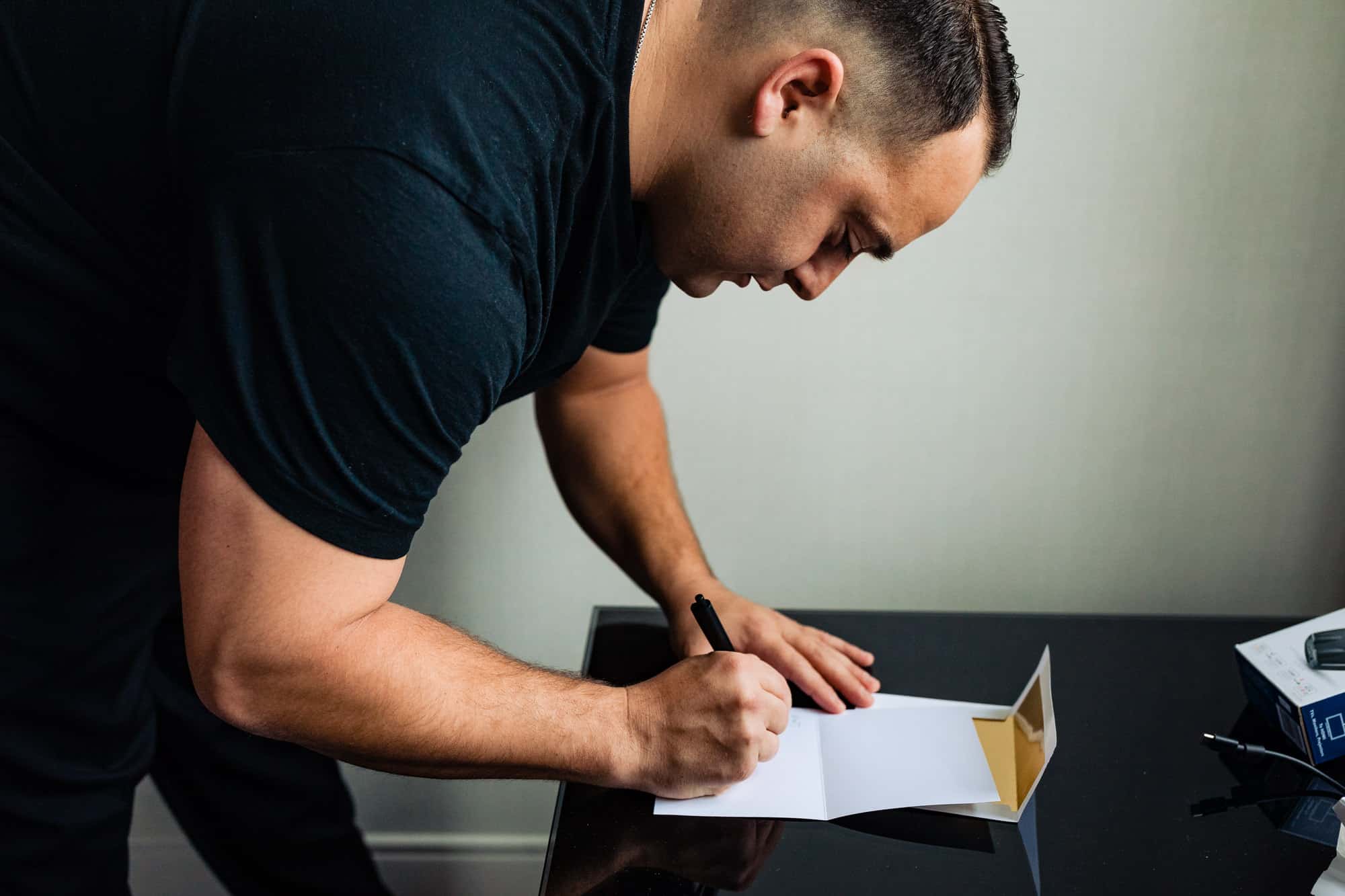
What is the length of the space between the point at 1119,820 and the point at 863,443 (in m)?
0.61

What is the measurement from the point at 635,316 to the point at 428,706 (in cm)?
49

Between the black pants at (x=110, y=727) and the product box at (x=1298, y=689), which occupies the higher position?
the product box at (x=1298, y=689)

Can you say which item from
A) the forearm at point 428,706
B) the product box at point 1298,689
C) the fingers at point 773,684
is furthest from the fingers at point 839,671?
the product box at point 1298,689

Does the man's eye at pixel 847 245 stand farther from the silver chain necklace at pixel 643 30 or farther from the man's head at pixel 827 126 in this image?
the silver chain necklace at pixel 643 30

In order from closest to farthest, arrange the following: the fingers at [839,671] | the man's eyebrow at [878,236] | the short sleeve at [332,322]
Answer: the short sleeve at [332,322] → the man's eyebrow at [878,236] → the fingers at [839,671]

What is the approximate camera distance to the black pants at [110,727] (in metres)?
0.85

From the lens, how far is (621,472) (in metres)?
1.13

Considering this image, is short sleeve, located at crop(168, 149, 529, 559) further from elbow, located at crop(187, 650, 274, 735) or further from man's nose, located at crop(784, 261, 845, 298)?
man's nose, located at crop(784, 261, 845, 298)

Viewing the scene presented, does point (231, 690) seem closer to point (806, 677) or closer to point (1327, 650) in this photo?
point (806, 677)

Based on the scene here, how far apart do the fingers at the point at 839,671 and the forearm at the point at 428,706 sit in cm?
23

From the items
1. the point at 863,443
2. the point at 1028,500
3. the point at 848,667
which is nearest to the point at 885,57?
the point at 848,667

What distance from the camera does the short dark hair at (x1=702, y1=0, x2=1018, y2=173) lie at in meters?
0.74

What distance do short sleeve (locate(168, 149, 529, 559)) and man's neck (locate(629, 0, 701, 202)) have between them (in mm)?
210

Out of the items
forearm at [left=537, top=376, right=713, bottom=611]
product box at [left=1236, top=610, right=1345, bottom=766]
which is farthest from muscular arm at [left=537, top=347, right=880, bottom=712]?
product box at [left=1236, top=610, right=1345, bottom=766]
